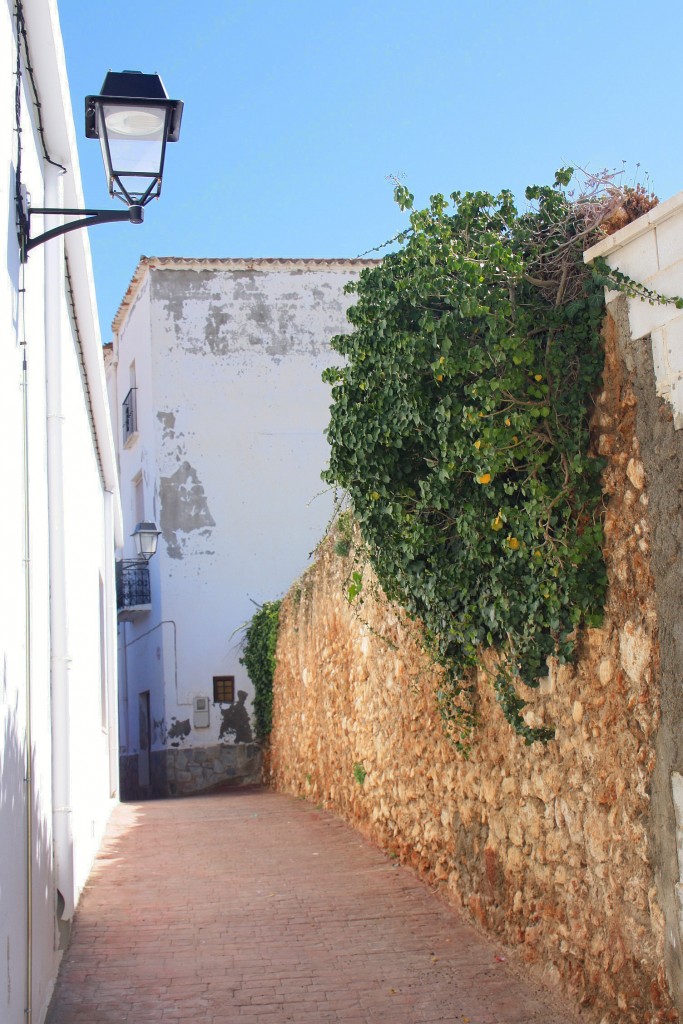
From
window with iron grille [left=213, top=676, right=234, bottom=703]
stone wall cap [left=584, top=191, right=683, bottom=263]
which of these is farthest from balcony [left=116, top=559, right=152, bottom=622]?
stone wall cap [left=584, top=191, right=683, bottom=263]

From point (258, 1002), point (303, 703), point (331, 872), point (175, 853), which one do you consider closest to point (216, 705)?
point (303, 703)

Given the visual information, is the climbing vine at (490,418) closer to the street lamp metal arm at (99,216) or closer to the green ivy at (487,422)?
the green ivy at (487,422)

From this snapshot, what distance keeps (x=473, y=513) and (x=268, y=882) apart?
13.6ft

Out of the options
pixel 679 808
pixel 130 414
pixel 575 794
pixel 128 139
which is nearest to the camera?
pixel 679 808

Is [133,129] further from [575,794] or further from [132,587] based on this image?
[132,587]

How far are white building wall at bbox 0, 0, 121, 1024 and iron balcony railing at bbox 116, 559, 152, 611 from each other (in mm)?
12253

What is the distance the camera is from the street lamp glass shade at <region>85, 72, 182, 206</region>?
14.7 ft

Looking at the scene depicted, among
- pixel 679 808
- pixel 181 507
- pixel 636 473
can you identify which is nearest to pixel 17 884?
pixel 679 808

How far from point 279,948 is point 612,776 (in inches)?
105

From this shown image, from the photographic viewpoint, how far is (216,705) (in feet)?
67.5

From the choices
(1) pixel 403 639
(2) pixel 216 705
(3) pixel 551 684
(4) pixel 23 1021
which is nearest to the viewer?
(4) pixel 23 1021

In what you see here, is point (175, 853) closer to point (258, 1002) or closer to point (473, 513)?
point (258, 1002)

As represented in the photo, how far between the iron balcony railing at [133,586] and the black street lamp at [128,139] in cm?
1714

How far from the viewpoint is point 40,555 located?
560 centimetres
